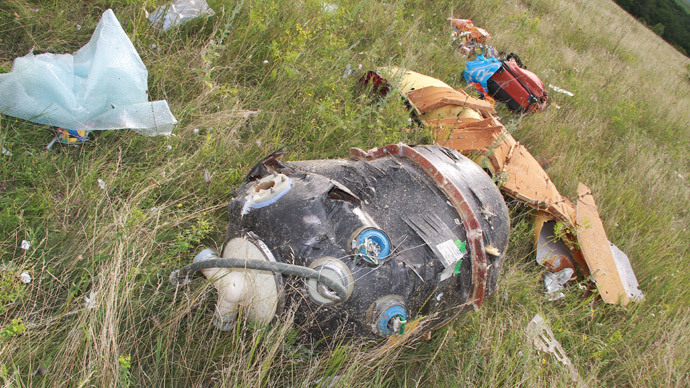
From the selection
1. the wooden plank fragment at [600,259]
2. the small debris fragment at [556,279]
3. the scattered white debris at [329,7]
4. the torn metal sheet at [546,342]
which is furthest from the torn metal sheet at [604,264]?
the scattered white debris at [329,7]

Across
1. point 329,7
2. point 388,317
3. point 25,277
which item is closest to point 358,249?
point 388,317

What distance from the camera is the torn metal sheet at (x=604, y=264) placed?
2.76m

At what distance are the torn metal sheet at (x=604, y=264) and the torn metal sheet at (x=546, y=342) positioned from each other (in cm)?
62

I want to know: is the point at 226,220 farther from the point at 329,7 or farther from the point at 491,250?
the point at 329,7

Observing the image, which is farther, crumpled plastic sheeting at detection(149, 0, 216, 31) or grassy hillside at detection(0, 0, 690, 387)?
crumpled plastic sheeting at detection(149, 0, 216, 31)

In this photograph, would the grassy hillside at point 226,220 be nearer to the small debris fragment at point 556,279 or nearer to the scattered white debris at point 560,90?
the small debris fragment at point 556,279

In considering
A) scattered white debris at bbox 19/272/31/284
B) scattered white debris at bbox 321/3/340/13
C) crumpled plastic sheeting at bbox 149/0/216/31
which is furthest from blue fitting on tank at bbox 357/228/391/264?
scattered white debris at bbox 321/3/340/13

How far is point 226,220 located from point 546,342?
1785mm

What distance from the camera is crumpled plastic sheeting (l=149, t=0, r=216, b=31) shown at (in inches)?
106

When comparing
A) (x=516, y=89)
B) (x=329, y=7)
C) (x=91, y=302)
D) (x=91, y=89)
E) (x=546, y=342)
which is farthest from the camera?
(x=516, y=89)

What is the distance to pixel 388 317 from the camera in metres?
1.49

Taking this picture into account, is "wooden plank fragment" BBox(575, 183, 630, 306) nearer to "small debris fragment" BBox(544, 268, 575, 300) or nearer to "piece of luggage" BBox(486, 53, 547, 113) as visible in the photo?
"small debris fragment" BBox(544, 268, 575, 300)

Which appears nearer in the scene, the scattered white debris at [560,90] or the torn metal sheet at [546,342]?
the torn metal sheet at [546,342]

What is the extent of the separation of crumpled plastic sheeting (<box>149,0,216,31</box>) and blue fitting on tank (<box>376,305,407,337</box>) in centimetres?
224
